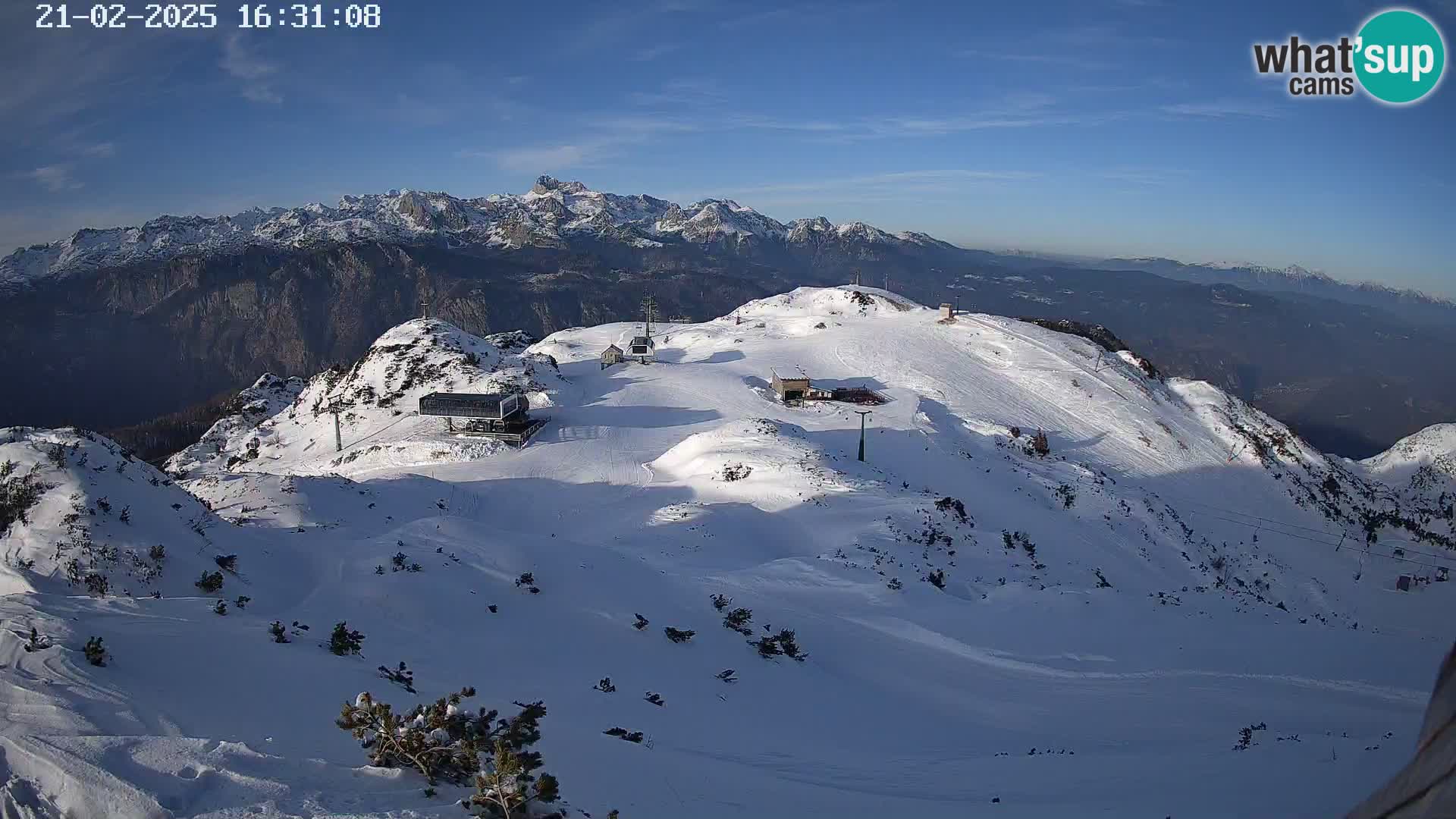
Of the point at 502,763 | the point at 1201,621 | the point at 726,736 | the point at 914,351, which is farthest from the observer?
the point at 914,351

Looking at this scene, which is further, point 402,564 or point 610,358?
point 610,358

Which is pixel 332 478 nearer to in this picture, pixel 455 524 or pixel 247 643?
pixel 455 524

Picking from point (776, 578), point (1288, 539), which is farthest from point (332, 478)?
point (1288, 539)

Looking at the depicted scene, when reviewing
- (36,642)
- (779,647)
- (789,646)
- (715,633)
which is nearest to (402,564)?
(715,633)

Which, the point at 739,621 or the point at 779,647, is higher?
the point at 739,621

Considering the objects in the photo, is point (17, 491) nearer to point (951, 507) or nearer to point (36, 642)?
point (36, 642)

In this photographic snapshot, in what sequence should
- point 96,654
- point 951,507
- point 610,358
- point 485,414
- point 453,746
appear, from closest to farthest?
point 453,746 → point 96,654 → point 951,507 → point 485,414 → point 610,358
